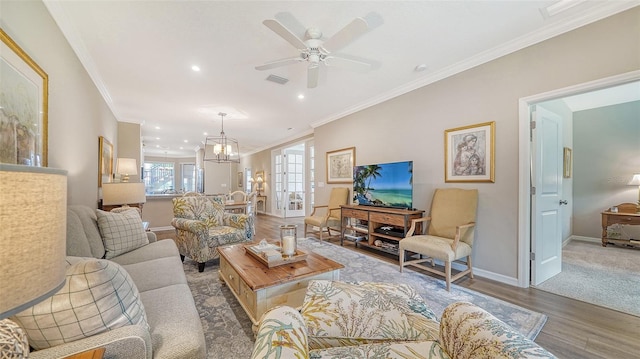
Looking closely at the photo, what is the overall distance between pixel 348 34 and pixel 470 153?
2.10 meters

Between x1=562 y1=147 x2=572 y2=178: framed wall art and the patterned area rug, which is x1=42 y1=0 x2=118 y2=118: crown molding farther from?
x1=562 y1=147 x2=572 y2=178: framed wall art

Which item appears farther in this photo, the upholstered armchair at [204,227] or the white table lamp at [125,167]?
the white table lamp at [125,167]

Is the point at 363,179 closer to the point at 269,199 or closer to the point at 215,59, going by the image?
the point at 215,59

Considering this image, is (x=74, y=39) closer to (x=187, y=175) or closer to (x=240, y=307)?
(x=240, y=307)

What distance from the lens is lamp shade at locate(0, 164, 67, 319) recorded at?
16.1 inches

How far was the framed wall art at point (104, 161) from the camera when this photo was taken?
348 cm

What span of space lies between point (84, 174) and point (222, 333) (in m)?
2.59

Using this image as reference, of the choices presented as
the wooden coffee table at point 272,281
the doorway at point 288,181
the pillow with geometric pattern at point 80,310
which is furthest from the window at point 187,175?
the pillow with geometric pattern at point 80,310

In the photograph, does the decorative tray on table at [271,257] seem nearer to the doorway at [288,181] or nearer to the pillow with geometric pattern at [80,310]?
the pillow with geometric pattern at [80,310]

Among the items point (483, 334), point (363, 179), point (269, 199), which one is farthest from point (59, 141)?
point (269, 199)

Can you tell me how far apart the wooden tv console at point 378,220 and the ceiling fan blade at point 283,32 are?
7.81 feet

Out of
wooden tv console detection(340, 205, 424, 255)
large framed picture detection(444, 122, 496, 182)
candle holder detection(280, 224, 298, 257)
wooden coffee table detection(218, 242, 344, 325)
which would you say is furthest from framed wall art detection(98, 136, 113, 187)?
large framed picture detection(444, 122, 496, 182)

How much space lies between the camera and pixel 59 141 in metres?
2.09

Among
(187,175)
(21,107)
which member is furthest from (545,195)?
(187,175)
